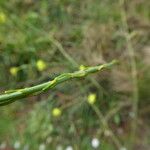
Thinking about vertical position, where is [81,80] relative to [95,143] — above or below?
above

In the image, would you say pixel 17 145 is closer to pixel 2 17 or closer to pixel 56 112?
pixel 56 112

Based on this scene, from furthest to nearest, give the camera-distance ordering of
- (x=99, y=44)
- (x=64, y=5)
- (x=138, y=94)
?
(x=64, y=5) < (x=99, y=44) < (x=138, y=94)

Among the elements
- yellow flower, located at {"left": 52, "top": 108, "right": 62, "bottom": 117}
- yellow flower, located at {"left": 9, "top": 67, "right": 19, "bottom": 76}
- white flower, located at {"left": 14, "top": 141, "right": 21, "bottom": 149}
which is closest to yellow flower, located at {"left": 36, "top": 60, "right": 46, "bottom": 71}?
yellow flower, located at {"left": 9, "top": 67, "right": 19, "bottom": 76}

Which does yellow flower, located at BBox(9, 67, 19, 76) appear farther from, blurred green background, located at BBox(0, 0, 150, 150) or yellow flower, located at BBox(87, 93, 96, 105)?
yellow flower, located at BBox(87, 93, 96, 105)

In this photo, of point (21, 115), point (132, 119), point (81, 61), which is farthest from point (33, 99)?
point (132, 119)

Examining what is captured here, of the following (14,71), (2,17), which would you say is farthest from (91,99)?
(2,17)

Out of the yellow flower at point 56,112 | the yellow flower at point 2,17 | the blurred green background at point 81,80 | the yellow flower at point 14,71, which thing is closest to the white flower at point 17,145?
the blurred green background at point 81,80

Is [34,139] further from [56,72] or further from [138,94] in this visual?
[138,94]

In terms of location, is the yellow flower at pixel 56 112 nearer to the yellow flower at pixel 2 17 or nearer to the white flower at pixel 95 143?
the white flower at pixel 95 143
